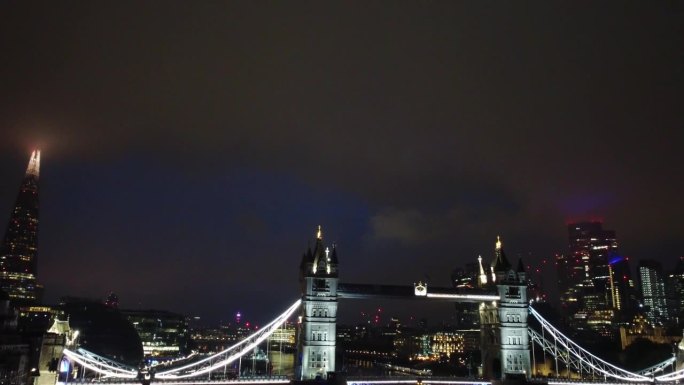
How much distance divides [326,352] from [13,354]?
36.3m

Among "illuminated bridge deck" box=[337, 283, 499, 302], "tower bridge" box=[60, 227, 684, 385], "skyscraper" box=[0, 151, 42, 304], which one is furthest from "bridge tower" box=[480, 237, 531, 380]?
"skyscraper" box=[0, 151, 42, 304]

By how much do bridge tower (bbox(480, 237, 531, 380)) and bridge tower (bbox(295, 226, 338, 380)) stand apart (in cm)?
2491

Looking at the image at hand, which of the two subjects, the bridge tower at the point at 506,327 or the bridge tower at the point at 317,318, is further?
the bridge tower at the point at 506,327

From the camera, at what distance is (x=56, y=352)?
52062 mm

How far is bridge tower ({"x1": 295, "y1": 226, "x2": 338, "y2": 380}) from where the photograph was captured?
70562mm

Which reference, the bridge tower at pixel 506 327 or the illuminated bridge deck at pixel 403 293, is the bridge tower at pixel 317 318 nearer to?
the illuminated bridge deck at pixel 403 293

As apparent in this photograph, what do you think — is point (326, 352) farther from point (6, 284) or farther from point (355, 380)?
point (6, 284)

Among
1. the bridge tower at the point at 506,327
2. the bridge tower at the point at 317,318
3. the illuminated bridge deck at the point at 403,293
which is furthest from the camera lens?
the bridge tower at the point at 506,327

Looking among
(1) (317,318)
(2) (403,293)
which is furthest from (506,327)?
(1) (317,318)

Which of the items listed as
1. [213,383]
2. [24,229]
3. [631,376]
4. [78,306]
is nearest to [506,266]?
[631,376]

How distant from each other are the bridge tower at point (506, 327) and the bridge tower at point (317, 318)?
24.9 meters

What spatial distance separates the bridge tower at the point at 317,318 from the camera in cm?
7056

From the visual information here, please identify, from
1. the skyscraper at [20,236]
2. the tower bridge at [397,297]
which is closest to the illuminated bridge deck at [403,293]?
the tower bridge at [397,297]

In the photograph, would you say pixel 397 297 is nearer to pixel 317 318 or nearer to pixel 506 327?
pixel 317 318
